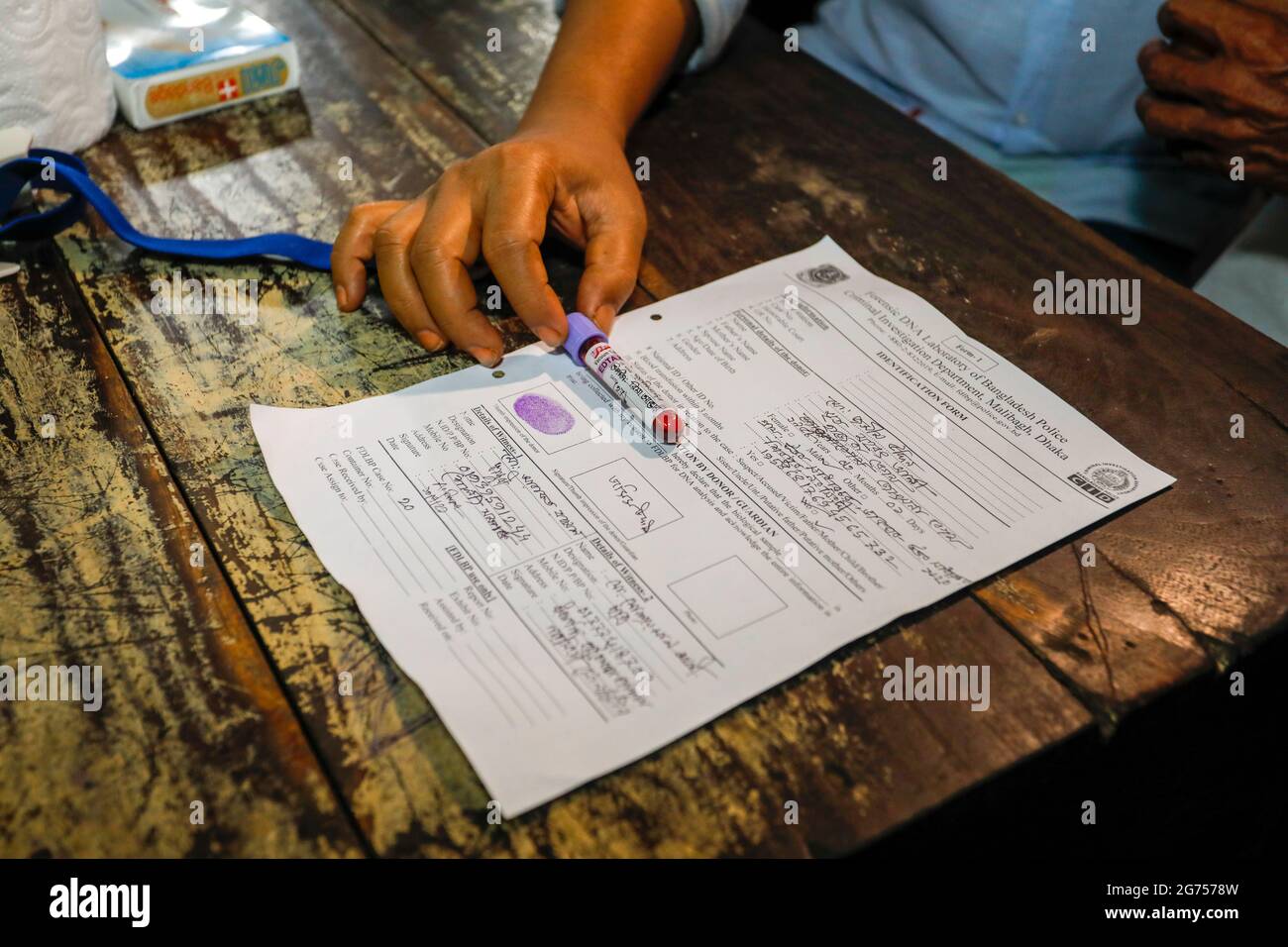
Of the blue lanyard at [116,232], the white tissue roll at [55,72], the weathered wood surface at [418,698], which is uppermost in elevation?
the white tissue roll at [55,72]

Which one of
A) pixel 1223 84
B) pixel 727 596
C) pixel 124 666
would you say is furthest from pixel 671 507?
pixel 1223 84

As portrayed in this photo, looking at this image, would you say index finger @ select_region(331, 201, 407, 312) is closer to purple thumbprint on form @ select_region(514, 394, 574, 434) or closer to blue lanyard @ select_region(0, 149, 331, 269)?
blue lanyard @ select_region(0, 149, 331, 269)

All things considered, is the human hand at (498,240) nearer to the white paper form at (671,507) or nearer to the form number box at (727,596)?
the white paper form at (671,507)

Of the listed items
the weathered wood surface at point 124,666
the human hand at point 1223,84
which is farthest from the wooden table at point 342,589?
the human hand at point 1223,84

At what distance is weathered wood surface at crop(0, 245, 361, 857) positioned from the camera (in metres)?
0.48

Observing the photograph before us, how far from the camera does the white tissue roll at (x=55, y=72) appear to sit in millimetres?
830

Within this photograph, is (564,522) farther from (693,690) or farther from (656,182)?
(656,182)

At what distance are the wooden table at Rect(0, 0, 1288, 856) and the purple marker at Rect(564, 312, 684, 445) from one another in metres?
0.06

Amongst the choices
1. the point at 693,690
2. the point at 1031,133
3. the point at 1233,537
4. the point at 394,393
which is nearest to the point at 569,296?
the point at 394,393

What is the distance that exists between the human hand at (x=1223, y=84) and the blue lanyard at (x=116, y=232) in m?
0.76

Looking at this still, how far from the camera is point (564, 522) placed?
24.5 inches

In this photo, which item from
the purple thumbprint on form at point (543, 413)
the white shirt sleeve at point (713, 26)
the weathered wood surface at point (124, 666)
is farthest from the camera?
the white shirt sleeve at point (713, 26)

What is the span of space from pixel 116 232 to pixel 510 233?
335 mm

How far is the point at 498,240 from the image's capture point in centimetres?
76
